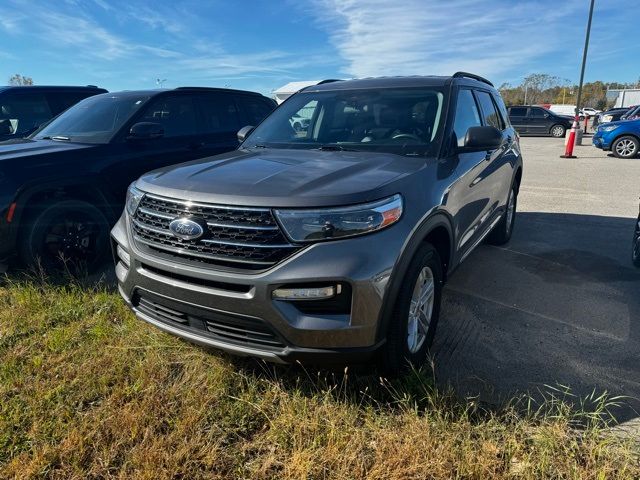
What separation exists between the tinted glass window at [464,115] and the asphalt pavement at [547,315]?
144 cm

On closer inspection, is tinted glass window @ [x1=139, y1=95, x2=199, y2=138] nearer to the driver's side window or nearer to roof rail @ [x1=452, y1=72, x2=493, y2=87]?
the driver's side window

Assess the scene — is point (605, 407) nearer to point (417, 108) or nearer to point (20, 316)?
point (417, 108)

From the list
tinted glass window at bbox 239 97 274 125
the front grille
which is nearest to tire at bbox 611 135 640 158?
tinted glass window at bbox 239 97 274 125

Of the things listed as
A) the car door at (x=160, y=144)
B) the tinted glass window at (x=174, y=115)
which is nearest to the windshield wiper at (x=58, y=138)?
the car door at (x=160, y=144)

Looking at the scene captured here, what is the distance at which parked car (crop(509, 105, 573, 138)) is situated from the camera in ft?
84.1

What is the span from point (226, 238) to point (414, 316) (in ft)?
3.90

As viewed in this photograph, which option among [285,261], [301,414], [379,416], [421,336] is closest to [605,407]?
[421,336]

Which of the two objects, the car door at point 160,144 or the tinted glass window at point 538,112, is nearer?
the car door at point 160,144

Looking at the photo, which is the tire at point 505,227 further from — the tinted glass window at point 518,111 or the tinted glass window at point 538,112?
the tinted glass window at point 518,111

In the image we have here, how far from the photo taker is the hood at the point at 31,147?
13.6 ft

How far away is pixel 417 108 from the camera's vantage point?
11.3 ft

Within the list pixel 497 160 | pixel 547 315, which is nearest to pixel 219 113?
pixel 497 160

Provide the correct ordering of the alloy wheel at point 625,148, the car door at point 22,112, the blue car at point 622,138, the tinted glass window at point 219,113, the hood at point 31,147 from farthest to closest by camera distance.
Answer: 1. the alloy wheel at point 625,148
2. the blue car at point 622,138
3. the car door at point 22,112
4. the tinted glass window at point 219,113
5. the hood at point 31,147

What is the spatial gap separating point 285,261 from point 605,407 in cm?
197
